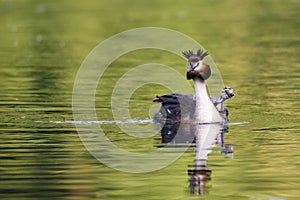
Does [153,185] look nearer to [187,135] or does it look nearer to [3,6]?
[187,135]

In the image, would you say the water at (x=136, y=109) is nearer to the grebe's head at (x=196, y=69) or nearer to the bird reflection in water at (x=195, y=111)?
the bird reflection in water at (x=195, y=111)

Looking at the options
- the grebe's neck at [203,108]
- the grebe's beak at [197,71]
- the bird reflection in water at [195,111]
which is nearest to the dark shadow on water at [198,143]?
the bird reflection in water at [195,111]

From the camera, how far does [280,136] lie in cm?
1503

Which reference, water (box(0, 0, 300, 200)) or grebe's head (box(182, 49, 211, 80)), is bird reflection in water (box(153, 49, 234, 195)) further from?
water (box(0, 0, 300, 200))

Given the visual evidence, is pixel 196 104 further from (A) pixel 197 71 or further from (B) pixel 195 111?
(A) pixel 197 71

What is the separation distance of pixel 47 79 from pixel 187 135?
750 cm

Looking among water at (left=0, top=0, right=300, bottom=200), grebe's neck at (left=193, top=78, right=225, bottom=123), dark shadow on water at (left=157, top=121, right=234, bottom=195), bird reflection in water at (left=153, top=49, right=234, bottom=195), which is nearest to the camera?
water at (left=0, top=0, right=300, bottom=200)

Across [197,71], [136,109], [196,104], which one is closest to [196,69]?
[197,71]

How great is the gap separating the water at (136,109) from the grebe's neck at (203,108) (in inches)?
17.2

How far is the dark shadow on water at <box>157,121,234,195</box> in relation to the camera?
12148mm

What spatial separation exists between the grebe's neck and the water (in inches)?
17.2

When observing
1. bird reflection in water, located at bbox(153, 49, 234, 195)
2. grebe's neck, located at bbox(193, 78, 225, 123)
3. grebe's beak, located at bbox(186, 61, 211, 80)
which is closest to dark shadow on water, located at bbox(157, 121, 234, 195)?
bird reflection in water, located at bbox(153, 49, 234, 195)

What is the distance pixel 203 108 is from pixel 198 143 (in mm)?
1624

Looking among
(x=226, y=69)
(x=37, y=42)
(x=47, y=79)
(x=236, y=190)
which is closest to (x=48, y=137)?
(x=236, y=190)
